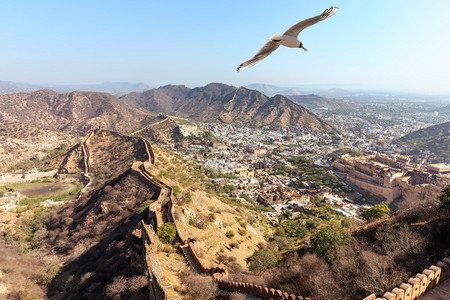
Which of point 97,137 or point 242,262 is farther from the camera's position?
point 97,137

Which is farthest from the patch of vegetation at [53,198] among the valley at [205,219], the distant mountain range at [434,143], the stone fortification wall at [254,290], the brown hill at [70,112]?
the distant mountain range at [434,143]

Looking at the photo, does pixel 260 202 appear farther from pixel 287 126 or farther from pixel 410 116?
pixel 410 116

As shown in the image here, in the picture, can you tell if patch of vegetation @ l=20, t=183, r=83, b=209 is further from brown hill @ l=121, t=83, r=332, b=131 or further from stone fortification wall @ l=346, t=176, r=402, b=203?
brown hill @ l=121, t=83, r=332, b=131

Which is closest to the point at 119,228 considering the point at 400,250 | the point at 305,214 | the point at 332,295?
the point at 332,295

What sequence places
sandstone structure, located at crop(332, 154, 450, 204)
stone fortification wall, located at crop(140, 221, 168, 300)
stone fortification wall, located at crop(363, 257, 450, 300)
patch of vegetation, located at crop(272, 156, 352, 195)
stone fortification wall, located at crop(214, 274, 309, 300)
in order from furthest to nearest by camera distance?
1. patch of vegetation, located at crop(272, 156, 352, 195)
2. sandstone structure, located at crop(332, 154, 450, 204)
3. stone fortification wall, located at crop(140, 221, 168, 300)
4. stone fortification wall, located at crop(214, 274, 309, 300)
5. stone fortification wall, located at crop(363, 257, 450, 300)

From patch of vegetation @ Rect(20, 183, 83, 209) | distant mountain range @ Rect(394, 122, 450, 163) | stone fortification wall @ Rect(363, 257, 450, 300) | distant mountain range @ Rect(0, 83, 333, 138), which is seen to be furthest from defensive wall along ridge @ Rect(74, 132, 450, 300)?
distant mountain range @ Rect(394, 122, 450, 163)

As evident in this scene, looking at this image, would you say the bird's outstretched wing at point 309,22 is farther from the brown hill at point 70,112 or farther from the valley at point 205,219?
the brown hill at point 70,112
